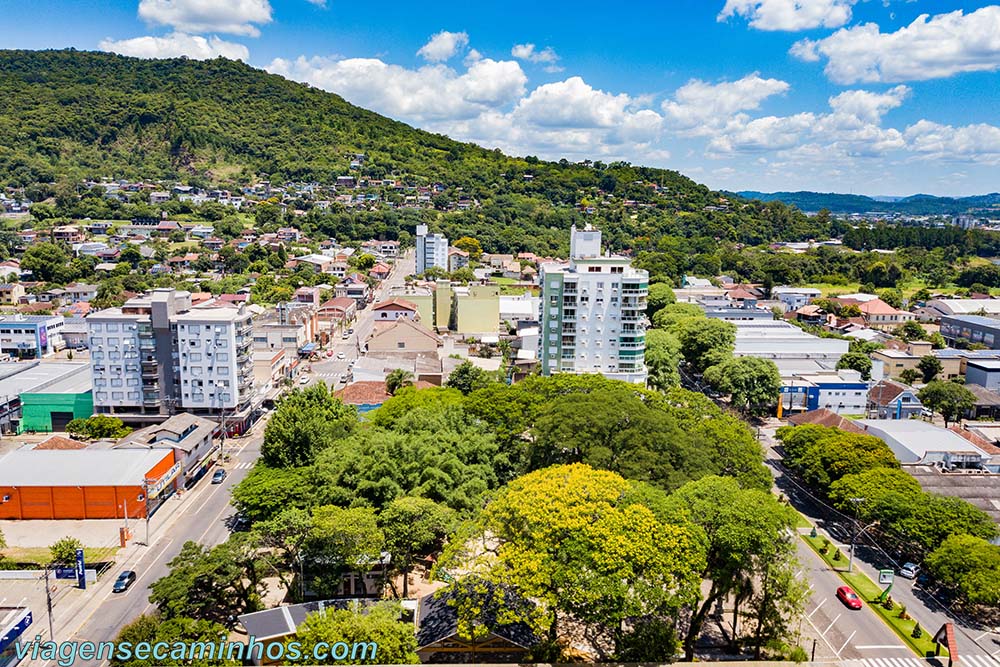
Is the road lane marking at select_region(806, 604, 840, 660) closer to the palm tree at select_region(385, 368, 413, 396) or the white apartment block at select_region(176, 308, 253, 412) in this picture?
the palm tree at select_region(385, 368, 413, 396)

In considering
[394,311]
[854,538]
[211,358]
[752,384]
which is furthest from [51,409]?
[752,384]

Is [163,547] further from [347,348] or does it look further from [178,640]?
[347,348]

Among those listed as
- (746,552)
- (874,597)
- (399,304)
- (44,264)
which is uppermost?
(44,264)

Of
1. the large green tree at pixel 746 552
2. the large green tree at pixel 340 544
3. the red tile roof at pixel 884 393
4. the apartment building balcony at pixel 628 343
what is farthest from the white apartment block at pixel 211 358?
the red tile roof at pixel 884 393

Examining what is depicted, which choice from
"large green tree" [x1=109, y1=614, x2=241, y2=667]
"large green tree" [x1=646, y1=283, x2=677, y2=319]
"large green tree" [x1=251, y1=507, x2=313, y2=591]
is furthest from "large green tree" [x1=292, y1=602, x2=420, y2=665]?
"large green tree" [x1=646, y1=283, x2=677, y2=319]

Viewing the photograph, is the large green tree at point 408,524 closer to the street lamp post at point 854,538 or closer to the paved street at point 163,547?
the paved street at point 163,547
